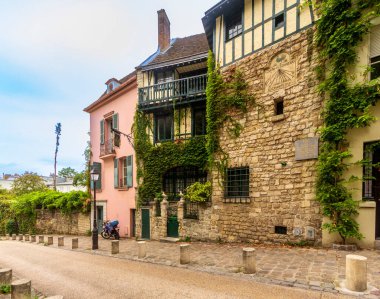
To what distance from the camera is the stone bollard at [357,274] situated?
4.40 m

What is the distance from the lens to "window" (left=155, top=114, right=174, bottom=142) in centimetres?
1352

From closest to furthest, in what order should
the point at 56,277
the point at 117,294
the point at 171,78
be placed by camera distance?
1. the point at 117,294
2. the point at 56,277
3. the point at 171,78

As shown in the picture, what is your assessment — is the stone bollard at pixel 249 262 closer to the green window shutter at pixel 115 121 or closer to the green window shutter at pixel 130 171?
the green window shutter at pixel 130 171

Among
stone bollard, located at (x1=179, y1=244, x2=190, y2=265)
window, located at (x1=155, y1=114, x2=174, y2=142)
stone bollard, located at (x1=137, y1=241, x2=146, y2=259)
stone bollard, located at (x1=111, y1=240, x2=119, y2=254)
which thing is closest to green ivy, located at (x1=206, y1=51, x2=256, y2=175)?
window, located at (x1=155, y1=114, x2=174, y2=142)

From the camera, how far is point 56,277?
6.81 metres

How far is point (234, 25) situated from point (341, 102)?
6113 millimetres

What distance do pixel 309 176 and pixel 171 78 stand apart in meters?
9.24

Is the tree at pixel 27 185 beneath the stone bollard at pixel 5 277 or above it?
beneath

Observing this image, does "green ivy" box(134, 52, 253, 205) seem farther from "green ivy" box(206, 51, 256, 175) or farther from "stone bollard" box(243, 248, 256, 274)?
"stone bollard" box(243, 248, 256, 274)

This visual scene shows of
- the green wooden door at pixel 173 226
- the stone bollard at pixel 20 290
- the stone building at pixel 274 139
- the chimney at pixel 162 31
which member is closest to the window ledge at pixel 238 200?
the stone building at pixel 274 139

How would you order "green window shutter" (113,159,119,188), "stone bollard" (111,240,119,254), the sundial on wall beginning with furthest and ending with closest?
"green window shutter" (113,159,119,188) → "stone bollard" (111,240,119,254) → the sundial on wall

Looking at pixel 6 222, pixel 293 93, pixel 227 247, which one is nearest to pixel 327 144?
pixel 293 93

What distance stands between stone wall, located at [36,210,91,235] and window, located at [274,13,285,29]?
55.8 ft

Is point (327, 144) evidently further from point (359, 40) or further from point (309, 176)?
point (359, 40)
